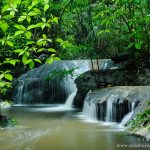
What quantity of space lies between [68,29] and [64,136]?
16127 millimetres

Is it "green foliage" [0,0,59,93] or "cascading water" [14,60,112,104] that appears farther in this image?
"cascading water" [14,60,112,104]

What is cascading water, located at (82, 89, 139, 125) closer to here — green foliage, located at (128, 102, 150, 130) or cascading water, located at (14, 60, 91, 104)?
green foliage, located at (128, 102, 150, 130)

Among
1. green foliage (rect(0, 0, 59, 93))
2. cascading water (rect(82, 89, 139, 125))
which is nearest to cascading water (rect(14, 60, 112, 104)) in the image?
cascading water (rect(82, 89, 139, 125))

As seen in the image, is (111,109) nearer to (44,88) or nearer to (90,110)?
(90,110)

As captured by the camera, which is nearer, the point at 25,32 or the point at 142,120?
the point at 25,32

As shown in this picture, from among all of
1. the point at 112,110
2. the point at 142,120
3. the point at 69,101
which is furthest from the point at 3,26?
the point at 69,101

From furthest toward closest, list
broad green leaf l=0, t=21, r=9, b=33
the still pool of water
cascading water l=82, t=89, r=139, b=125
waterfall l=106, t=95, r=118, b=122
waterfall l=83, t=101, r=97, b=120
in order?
1. waterfall l=83, t=101, r=97, b=120
2. waterfall l=106, t=95, r=118, b=122
3. cascading water l=82, t=89, r=139, b=125
4. the still pool of water
5. broad green leaf l=0, t=21, r=9, b=33

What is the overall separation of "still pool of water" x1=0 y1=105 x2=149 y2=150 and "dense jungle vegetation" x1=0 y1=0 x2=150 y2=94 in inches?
54.6

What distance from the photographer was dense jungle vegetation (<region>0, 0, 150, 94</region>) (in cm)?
285

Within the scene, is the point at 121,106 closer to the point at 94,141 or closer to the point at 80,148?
the point at 94,141

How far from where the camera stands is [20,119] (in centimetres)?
1282

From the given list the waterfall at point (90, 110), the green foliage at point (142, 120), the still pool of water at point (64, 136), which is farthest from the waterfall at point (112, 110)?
the green foliage at point (142, 120)

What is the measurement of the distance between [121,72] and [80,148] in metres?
8.63

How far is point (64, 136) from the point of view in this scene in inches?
365
